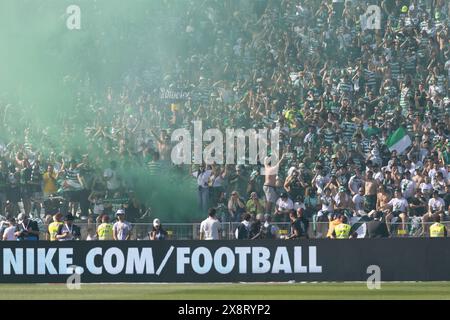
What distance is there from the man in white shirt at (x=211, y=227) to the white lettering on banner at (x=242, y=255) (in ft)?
4.74

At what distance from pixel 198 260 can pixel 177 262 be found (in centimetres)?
44

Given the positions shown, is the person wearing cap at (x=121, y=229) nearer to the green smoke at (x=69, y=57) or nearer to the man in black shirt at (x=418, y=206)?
the green smoke at (x=69, y=57)

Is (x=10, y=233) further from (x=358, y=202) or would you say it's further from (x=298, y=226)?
(x=358, y=202)

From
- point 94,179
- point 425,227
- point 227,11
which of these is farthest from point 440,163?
point 227,11

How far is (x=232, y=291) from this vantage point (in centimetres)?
2478

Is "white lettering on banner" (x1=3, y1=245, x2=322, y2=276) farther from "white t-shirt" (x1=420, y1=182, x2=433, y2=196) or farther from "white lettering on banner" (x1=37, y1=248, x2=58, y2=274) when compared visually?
"white t-shirt" (x1=420, y1=182, x2=433, y2=196)

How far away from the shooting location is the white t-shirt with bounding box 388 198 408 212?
96.1 ft

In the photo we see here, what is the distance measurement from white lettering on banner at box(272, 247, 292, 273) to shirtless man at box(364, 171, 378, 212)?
4.05m

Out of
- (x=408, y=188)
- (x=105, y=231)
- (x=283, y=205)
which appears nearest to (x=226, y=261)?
(x=105, y=231)

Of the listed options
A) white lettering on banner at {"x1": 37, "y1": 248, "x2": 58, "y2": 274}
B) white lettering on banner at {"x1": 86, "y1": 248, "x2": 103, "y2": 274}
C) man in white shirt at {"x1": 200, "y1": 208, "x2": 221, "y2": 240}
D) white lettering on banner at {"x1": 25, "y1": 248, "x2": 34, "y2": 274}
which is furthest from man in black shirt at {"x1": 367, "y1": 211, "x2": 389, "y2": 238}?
white lettering on banner at {"x1": 25, "y1": 248, "x2": 34, "y2": 274}

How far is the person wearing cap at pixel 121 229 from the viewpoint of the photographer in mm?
28719

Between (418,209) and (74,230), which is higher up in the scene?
(418,209)

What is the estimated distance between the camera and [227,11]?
39031mm

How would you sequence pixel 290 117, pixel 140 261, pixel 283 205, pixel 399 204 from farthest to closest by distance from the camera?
pixel 290 117 → pixel 283 205 → pixel 399 204 → pixel 140 261
